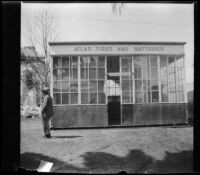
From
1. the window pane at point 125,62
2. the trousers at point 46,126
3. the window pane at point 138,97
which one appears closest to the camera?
the trousers at point 46,126

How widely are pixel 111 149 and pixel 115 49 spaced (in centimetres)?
360

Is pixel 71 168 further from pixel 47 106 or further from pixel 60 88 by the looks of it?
pixel 60 88

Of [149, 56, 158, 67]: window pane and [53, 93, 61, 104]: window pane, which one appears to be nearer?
[53, 93, 61, 104]: window pane

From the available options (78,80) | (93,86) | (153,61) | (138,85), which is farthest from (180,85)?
(78,80)

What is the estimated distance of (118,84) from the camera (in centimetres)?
789

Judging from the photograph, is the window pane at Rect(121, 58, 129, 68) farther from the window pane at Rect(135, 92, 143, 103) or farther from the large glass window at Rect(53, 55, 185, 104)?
the window pane at Rect(135, 92, 143, 103)

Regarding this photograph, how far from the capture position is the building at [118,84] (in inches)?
308

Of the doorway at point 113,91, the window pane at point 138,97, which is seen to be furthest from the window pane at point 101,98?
the window pane at point 138,97

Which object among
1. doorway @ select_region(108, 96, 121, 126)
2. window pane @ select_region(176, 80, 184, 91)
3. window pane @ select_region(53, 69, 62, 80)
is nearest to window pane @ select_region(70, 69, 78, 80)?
window pane @ select_region(53, 69, 62, 80)

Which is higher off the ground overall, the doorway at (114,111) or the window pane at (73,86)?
the window pane at (73,86)

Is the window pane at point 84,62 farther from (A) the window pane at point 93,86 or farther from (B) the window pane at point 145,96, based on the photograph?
(B) the window pane at point 145,96

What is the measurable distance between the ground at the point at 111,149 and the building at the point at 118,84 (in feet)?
1.93

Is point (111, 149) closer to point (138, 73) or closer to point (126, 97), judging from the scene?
point (126, 97)

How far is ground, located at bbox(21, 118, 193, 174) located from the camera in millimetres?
4879
